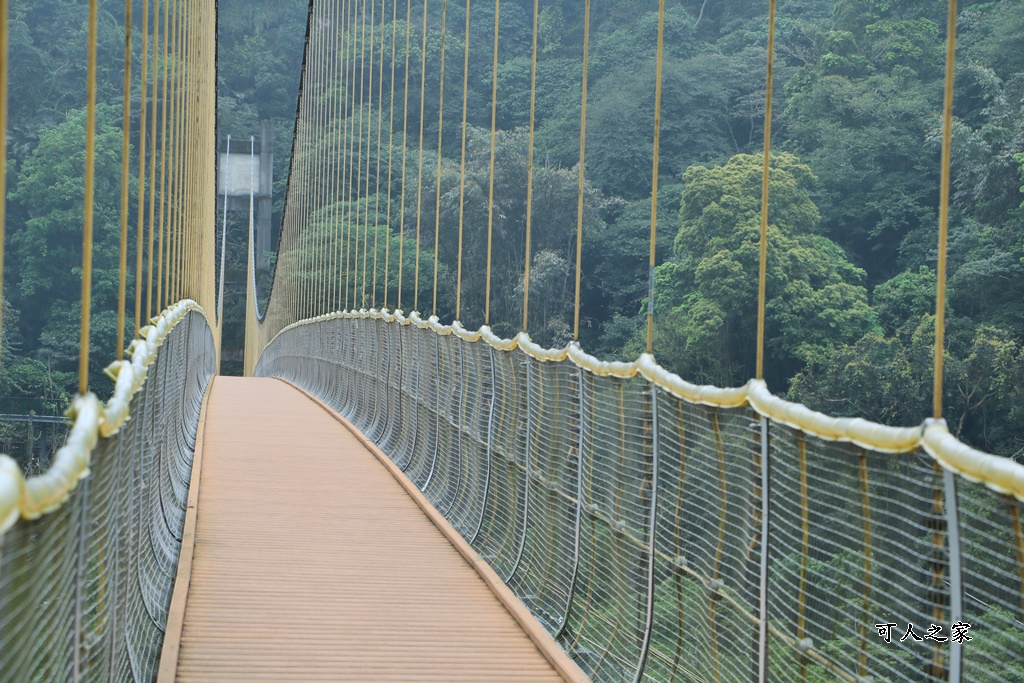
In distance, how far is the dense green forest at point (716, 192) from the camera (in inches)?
856

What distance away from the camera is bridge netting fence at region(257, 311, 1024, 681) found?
6.38 feet

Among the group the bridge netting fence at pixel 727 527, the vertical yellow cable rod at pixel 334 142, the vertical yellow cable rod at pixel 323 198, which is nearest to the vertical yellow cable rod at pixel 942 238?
the bridge netting fence at pixel 727 527

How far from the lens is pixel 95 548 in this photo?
235 cm

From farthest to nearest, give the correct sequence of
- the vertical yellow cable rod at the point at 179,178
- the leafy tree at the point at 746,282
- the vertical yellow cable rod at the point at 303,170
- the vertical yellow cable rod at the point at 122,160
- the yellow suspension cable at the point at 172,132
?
the leafy tree at the point at 746,282 → the vertical yellow cable rod at the point at 303,170 → the vertical yellow cable rod at the point at 179,178 → the yellow suspension cable at the point at 172,132 → the vertical yellow cable rod at the point at 122,160

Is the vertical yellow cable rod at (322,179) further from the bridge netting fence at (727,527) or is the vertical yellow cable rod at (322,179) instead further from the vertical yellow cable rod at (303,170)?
the bridge netting fence at (727,527)

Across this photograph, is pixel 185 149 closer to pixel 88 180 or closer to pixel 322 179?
pixel 88 180

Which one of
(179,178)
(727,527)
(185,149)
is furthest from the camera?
(185,149)

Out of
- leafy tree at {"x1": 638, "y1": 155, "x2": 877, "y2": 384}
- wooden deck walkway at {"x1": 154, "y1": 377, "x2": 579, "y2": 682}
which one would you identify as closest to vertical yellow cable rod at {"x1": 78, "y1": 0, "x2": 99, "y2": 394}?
wooden deck walkway at {"x1": 154, "y1": 377, "x2": 579, "y2": 682}

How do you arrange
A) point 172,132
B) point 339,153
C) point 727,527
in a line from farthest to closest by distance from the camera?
point 339,153
point 172,132
point 727,527

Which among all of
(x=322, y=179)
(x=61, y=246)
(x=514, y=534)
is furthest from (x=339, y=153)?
(x=514, y=534)

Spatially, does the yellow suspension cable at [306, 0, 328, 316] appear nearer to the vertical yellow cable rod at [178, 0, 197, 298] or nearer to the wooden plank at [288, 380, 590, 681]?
the vertical yellow cable rod at [178, 0, 197, 298]

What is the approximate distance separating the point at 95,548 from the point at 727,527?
3.99ft

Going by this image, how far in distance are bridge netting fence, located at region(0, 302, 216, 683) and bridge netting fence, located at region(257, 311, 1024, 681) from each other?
1.13m

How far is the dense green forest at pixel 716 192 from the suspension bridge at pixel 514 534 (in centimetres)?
1435
